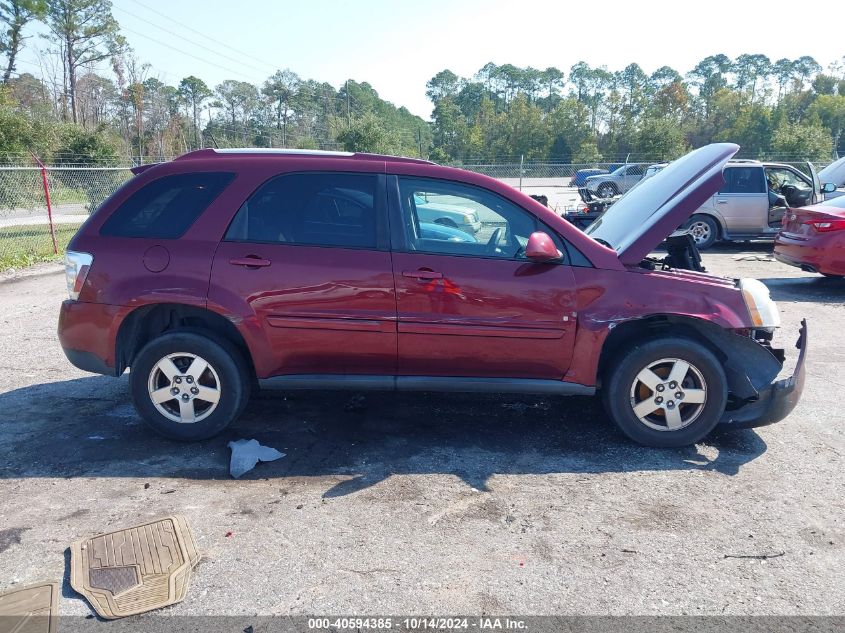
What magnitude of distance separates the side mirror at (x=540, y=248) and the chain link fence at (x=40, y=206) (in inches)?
382

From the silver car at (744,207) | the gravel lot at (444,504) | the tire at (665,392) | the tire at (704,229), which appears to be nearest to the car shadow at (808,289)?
the silver car at (744,207)

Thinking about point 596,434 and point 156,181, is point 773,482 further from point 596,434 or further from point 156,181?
point 156,181

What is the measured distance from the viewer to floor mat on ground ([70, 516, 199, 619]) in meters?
2.79


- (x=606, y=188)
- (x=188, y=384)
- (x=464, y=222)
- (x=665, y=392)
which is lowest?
(x=665, y=392)

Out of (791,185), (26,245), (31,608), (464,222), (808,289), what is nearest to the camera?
(31,608)

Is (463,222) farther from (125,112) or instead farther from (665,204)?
(125,112)

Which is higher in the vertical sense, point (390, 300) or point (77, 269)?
point (77, 269)

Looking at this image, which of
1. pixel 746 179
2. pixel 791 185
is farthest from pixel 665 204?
Answer: pixel 791 185

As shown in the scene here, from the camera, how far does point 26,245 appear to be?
13625 mm

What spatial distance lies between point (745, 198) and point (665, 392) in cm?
1083

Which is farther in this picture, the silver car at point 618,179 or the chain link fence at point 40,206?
the silver car at point 618,179

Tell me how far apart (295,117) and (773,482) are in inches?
2750

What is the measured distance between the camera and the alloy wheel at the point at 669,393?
4230 millimetres

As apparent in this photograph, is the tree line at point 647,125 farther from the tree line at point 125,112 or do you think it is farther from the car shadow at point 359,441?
the car shadow at point 359,441
